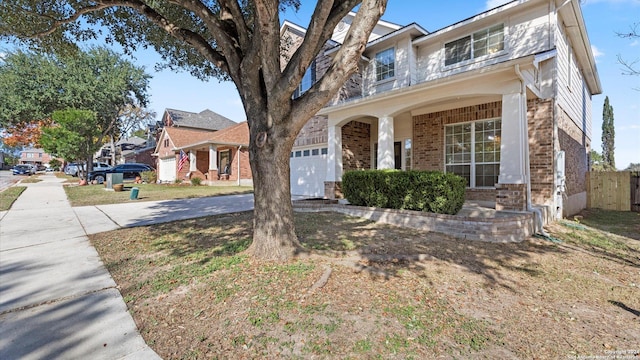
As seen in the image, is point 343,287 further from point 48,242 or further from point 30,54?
point 30,54

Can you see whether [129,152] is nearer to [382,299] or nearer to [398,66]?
[398,66]

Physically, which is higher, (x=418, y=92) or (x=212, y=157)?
(x=418, y=92)

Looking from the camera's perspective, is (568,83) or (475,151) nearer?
(475,151)

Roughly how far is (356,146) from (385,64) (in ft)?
11.5

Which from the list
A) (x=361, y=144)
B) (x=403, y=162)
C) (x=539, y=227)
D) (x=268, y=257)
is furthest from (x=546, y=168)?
(x=268, y=257)

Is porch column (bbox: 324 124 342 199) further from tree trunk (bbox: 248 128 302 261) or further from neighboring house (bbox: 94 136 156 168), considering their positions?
neighboring house (bbox: 94 136 156 168)

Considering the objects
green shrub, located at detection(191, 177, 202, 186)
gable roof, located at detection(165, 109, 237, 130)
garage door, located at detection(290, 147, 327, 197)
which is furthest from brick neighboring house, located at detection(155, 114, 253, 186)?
garage door, located at detection(290, 147, 327, 197)

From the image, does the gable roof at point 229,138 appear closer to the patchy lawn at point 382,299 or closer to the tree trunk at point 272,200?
the patchy lawn at point 382,299

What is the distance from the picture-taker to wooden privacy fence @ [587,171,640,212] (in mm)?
11172

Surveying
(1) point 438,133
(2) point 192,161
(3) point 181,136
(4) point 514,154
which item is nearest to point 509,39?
(1) point 438,133

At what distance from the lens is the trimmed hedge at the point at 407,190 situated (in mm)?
6816

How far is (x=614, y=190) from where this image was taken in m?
11.6

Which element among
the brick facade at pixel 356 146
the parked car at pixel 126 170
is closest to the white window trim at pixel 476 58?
the brick facade at pixel 356 146

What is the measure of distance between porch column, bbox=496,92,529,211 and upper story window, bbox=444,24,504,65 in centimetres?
340
